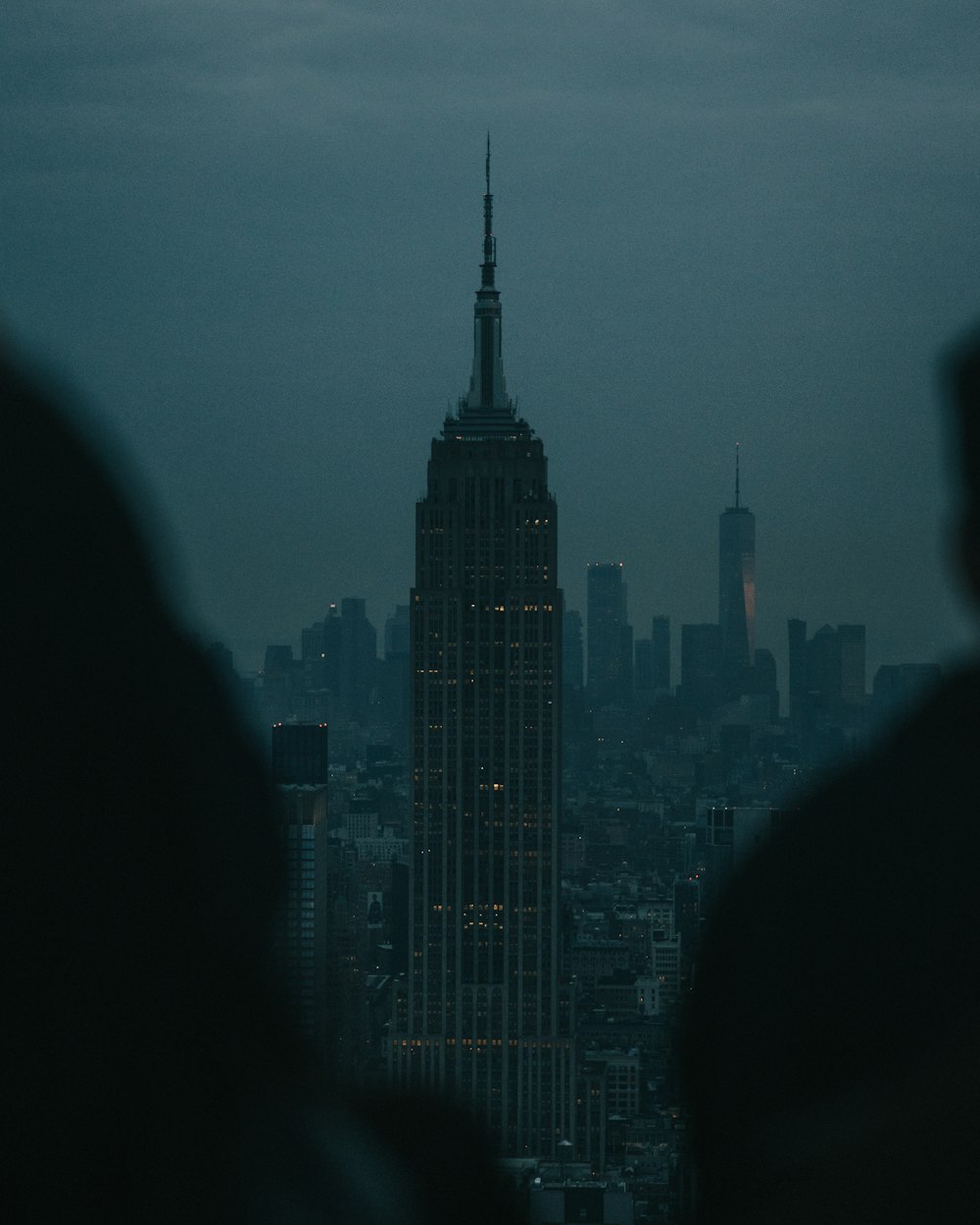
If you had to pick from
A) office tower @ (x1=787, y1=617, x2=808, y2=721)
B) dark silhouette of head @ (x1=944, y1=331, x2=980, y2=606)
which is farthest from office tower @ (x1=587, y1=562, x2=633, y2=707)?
dark silhouette of head @ (x1=944, y1=331, x2=980, y2=606)

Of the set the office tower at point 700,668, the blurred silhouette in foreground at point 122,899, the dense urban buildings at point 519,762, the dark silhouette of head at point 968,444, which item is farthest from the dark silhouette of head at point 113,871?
the office tower at point 700,668

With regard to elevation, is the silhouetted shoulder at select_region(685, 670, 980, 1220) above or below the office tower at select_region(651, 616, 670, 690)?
below

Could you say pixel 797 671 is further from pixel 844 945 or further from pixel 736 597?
pixel 844 945

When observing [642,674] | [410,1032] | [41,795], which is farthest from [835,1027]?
[642,674]

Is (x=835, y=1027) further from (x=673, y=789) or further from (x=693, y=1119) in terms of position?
(x=673, y=789)

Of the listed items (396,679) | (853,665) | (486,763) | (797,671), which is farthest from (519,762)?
(853,665)

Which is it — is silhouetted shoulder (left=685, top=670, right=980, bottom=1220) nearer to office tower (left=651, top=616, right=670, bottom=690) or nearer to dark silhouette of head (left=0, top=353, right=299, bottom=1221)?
dark silhouette of head (left=0, top=353, right=299, bottom=1221)
